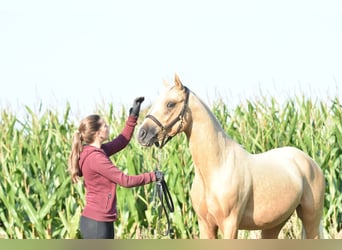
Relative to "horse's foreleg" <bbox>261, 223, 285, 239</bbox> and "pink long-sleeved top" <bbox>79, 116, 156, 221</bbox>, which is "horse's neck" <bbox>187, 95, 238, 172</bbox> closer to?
"pink long-sleeved top" <bbox>79, 116, 156, 221</bbox>

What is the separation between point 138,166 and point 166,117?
11.2 ft

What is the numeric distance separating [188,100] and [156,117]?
0.86ft

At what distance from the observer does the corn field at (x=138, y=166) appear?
7727 mm

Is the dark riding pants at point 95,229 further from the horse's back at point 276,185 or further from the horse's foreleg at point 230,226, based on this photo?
the horse's back at point 276,185

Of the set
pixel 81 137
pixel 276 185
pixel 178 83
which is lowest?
pixel 276 185

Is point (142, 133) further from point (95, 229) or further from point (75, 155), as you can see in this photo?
point (95, 229)

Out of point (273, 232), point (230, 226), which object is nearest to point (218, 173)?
point (230, 226)

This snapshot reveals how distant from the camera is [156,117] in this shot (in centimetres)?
464

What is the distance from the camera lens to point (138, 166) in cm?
798

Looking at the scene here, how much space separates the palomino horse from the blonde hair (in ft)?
1.07

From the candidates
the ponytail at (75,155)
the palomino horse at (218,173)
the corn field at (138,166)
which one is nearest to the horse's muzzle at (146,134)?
the palomino horse at (218,173)

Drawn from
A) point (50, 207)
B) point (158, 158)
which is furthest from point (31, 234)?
point (158, 158)

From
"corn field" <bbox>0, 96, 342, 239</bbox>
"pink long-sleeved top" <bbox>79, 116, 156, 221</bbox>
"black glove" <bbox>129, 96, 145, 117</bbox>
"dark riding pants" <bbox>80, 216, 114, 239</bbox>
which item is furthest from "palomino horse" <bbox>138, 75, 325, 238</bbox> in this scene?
"corn field" <bbox>0, 96, 342, 239</bbox>

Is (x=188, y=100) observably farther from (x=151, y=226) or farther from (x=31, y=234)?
(x=31, y=234)
